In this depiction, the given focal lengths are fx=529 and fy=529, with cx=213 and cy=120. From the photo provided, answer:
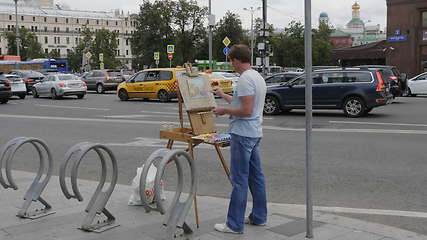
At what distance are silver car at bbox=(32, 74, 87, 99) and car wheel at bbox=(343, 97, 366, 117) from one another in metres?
16.9

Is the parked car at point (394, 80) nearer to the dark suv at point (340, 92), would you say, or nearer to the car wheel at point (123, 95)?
the dark suv at point (340, 92)

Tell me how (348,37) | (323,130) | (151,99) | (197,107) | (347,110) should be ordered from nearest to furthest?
(197,107)
(323,130)
(347,110)
(151,99)
(348,37)

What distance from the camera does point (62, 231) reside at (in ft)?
17.0

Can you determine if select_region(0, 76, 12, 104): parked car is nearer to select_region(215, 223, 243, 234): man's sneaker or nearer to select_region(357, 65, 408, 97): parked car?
select_region(357, 65, 408, 97): parked car

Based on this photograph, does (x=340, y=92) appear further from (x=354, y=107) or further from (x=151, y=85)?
(x=151, y=85)

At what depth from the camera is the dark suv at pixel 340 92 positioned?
17.1 metres

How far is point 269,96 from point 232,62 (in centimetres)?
1355

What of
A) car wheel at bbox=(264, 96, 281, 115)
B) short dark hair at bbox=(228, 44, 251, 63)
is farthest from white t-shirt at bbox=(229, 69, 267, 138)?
car wheel at bbox=(264, 96, 281, 115)

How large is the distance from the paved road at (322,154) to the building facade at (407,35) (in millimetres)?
27309

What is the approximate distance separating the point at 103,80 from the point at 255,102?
32.2m

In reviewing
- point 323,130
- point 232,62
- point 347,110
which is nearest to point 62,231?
point 232,62

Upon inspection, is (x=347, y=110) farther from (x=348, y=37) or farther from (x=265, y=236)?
(x=348, y=37)

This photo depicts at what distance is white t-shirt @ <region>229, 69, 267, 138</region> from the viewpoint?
4.92m

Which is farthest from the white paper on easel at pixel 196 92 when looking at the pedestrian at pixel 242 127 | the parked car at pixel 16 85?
the parked car at pixel 16 85
